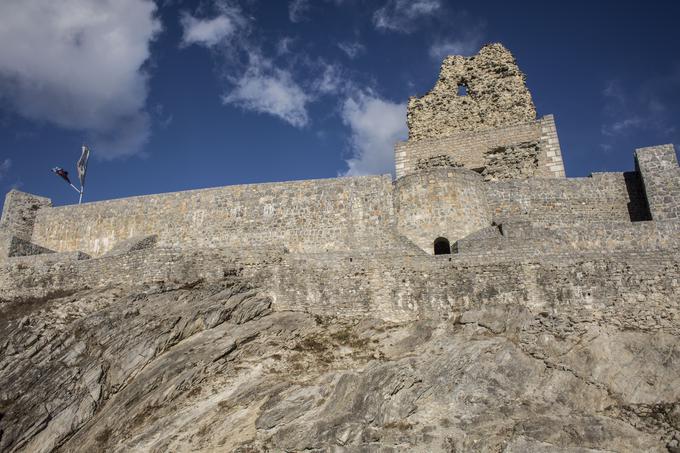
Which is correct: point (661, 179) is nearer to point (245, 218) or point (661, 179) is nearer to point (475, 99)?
point (475, 99)

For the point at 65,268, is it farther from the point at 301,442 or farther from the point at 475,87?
the point at 475,87

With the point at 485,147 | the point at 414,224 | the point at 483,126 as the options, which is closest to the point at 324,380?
the point at 414,224

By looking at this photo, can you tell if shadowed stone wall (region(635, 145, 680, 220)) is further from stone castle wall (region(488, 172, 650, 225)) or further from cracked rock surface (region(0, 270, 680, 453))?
cracked rock surface (region(0, 270, 680, 453))

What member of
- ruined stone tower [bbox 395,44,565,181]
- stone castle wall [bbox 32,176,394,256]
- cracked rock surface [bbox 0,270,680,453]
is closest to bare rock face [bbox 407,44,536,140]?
ruined stone tower [bbox 395,44,565,181]

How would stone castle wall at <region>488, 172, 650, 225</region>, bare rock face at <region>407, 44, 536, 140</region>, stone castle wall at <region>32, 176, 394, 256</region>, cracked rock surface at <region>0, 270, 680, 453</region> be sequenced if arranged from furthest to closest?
bare rock face at <region>407, 44, 536, 140</region>
stone castle wall at <region>32, 176, 394, 256</region>
stone castle wall at <region>488, 172, 650, 225</region>
cracked rock surface at <region>0, 270, 680, 453</region>

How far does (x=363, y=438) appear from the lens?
469 inches

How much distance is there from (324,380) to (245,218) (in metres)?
11.9

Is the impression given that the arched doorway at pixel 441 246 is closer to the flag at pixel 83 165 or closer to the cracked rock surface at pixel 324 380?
the cracked rock surface at pixel 324 380

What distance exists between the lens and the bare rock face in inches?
1032

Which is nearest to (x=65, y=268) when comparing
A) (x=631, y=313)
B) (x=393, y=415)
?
(x=393, y=415)

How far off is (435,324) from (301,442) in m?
→ 5.75

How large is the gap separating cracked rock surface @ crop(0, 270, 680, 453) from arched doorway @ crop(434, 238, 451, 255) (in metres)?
4.89

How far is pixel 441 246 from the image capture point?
68.1 feet

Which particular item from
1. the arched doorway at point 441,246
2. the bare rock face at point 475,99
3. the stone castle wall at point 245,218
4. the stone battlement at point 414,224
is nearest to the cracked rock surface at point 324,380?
the stone battlement at point 414,224
